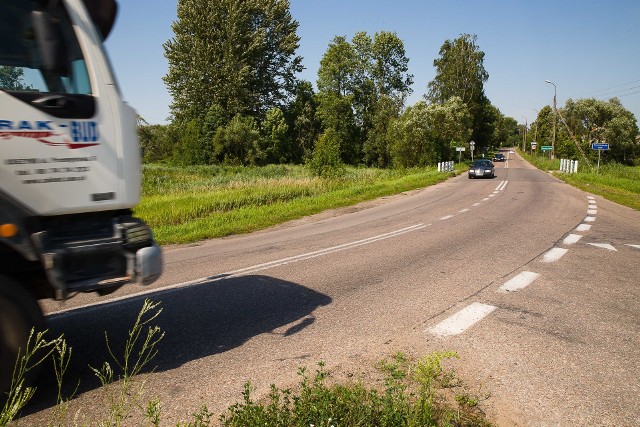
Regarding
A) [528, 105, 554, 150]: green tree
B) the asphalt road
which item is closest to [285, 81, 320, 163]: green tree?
[528, 105, 554, 150]: green tree

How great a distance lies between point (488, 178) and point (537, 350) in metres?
33.4

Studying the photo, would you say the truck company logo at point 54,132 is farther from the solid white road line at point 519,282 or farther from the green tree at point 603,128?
the green tree at point 603,128

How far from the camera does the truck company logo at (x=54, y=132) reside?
3025mm

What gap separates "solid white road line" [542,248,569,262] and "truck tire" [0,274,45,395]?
7225 mm

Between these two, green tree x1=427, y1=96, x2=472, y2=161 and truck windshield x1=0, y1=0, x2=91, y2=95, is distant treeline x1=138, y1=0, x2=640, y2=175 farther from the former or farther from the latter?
truck windshield x1=0, y1=0, x2=91, y2=95

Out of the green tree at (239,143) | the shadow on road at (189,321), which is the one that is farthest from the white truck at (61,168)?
the green tree at (239,143)

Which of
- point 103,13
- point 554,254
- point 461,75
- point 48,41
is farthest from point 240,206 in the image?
point 461,75

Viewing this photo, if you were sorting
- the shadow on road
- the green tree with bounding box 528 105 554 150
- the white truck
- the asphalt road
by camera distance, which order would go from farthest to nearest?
the green tree with bounding box 528 105 554 150
the shadow on road
the asphalt road
the white truck

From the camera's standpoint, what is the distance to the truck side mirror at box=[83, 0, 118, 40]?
3508 mm

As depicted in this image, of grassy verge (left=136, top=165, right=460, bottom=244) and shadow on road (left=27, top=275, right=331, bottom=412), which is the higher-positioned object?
shadow on road (left=27, top=275, right=331, bottom=412)

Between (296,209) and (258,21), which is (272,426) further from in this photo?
(258,21)

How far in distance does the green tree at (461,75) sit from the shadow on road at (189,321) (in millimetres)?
65051

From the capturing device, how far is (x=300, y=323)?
4633mm

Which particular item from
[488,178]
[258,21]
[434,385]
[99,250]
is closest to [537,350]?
[434,385]
